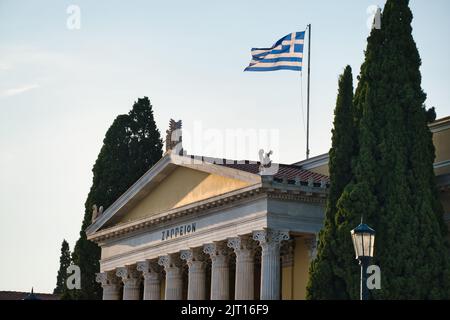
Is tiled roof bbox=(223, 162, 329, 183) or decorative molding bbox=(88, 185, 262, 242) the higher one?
tiled roof bbox=(223, 162, 329, 183)

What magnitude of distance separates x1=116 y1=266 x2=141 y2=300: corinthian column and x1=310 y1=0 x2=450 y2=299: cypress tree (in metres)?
19.3

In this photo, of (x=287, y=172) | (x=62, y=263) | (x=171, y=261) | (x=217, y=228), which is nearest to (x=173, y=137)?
(x=171, y=261)

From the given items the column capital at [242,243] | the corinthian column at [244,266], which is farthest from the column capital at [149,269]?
the column capital at [242,243]

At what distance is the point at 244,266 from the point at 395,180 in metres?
9.88

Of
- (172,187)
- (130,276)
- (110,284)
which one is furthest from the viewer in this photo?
(110,284)

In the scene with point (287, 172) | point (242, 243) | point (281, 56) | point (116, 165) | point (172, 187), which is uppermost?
point (281, 56)

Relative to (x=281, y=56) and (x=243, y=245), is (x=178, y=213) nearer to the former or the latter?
(x=243, y=245)

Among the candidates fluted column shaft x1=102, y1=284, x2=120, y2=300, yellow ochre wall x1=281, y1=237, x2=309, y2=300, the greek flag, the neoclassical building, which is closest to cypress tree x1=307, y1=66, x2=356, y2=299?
the neoclassical building

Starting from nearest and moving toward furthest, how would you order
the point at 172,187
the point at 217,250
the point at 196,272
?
1. the point at 217,250
2. the point at 196,272
3. the point at 172,187

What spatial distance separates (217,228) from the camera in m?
50.3

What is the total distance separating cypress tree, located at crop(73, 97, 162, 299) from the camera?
69.2m

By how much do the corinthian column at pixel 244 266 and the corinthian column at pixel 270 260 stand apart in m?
1.32

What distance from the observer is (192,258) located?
52.3 meters

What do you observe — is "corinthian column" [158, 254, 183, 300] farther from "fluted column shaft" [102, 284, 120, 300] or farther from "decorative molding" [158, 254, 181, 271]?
"fluted column shaft" [102, 284, 120, 300]
